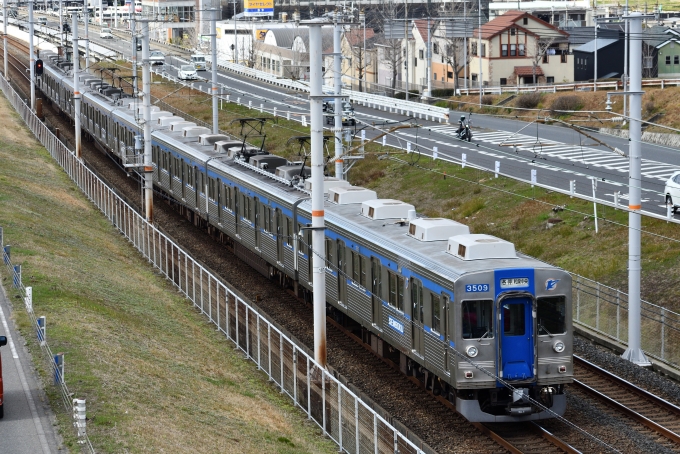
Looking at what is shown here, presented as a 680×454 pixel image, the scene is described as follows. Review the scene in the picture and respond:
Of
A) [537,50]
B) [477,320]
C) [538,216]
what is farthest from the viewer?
[537,50]

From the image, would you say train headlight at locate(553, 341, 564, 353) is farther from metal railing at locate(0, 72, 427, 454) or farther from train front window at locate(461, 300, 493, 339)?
metal railing at locate(0, 72, 427, 454)

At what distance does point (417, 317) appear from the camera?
20.4 m

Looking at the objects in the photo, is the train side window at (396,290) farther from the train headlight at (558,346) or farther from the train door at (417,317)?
the train headlight at (558,346)

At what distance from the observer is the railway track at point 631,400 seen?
19.6 meters

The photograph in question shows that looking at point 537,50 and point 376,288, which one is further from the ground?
point 537,50

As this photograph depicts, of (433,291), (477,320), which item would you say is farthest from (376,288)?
(477,320)

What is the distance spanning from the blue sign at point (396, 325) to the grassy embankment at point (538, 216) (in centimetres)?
952

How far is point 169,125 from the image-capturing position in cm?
4631

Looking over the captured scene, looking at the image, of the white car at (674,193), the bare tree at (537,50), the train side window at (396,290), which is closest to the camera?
Answer: the train side window at (396,290)

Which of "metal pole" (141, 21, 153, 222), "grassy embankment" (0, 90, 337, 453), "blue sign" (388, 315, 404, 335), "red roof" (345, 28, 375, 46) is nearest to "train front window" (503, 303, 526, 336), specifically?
"blue sign" (388, 315, 404, 335)

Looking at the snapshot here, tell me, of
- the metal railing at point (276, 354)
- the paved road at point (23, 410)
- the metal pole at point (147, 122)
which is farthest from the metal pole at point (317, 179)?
the metal pole at point (147, 122)

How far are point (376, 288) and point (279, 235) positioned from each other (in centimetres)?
756

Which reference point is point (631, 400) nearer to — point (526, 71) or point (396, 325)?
point (396, 325)

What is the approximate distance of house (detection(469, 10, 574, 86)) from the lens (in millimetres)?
80750
